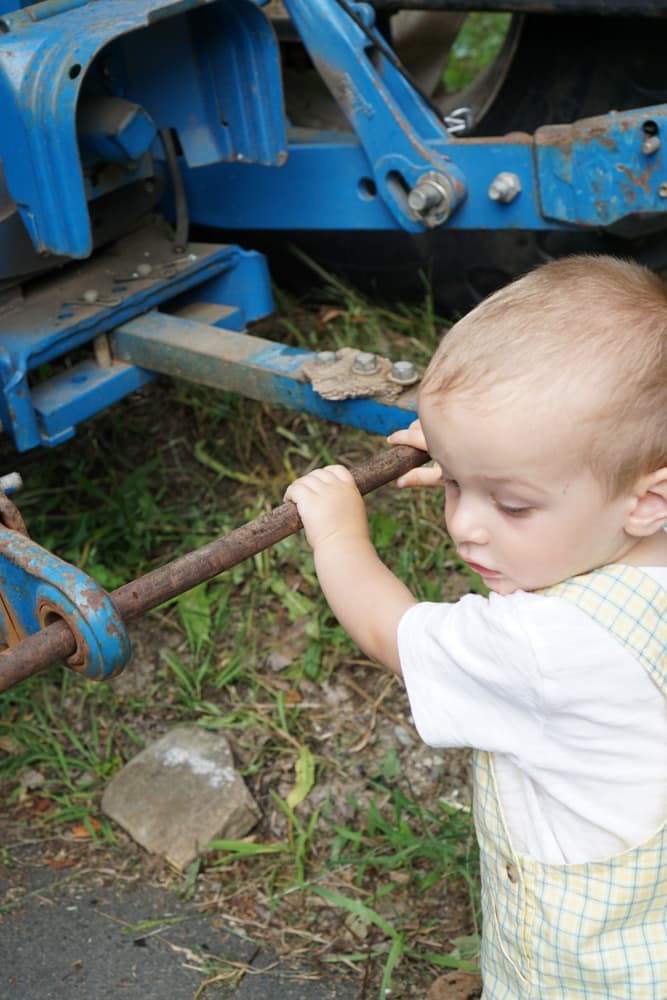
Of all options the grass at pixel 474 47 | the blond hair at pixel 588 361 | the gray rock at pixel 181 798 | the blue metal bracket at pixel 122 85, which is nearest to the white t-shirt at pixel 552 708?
the blond hair at pixel 588 361

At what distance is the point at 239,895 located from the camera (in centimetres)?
214

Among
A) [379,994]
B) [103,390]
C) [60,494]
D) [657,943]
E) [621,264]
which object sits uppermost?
[621,264]

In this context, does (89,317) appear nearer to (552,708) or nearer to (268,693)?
(268,693)

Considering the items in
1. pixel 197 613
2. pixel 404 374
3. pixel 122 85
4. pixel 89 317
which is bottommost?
pixel 197 613

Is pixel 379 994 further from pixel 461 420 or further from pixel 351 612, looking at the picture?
pixel 461 420

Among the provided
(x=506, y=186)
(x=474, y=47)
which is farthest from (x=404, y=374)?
(x=474, y=47)

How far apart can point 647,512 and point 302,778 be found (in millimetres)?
1284

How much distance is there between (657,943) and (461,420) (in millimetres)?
610

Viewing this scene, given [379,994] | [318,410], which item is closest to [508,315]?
[318,410]

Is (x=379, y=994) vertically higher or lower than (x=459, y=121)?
lower

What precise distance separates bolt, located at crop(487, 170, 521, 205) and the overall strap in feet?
3.93

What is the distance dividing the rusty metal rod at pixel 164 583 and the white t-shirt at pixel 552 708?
0.23 metres

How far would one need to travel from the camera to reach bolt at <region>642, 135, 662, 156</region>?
207cm

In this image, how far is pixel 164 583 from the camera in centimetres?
139
